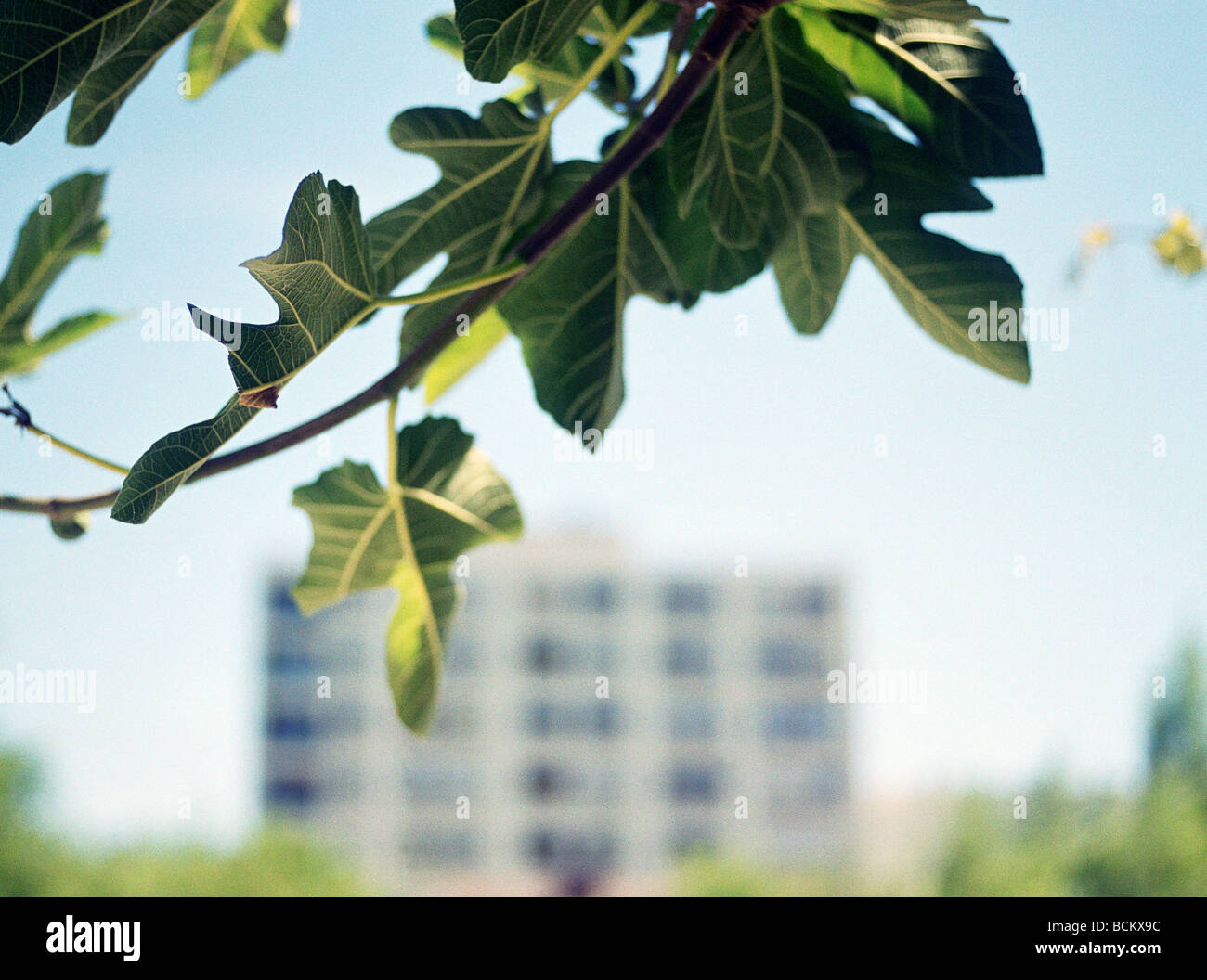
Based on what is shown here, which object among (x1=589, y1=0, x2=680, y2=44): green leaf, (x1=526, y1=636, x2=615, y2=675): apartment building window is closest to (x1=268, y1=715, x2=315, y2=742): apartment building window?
(x1=526, y1=636, x2=615, y2=675): apartment building window

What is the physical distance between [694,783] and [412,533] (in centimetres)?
3873

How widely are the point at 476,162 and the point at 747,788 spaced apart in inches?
1512

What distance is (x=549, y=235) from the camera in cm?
63

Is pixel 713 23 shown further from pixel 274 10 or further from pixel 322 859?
pixel 322 859

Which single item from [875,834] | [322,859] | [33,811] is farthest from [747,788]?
[33,811]

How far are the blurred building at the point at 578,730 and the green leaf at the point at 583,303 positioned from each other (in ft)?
117

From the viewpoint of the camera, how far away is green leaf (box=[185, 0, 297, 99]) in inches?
34.0

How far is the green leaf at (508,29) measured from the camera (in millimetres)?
545

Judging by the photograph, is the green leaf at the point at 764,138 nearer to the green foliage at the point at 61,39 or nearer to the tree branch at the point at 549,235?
the tree branch at the point at 549,235

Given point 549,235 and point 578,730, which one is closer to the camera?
point 549,235

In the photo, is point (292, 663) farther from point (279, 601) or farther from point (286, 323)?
point (286, 323)

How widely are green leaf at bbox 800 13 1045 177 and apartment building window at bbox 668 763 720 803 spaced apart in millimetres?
38505

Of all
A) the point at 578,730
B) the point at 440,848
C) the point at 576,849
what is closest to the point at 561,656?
the point at 578,730

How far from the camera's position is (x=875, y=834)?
39188 mm
